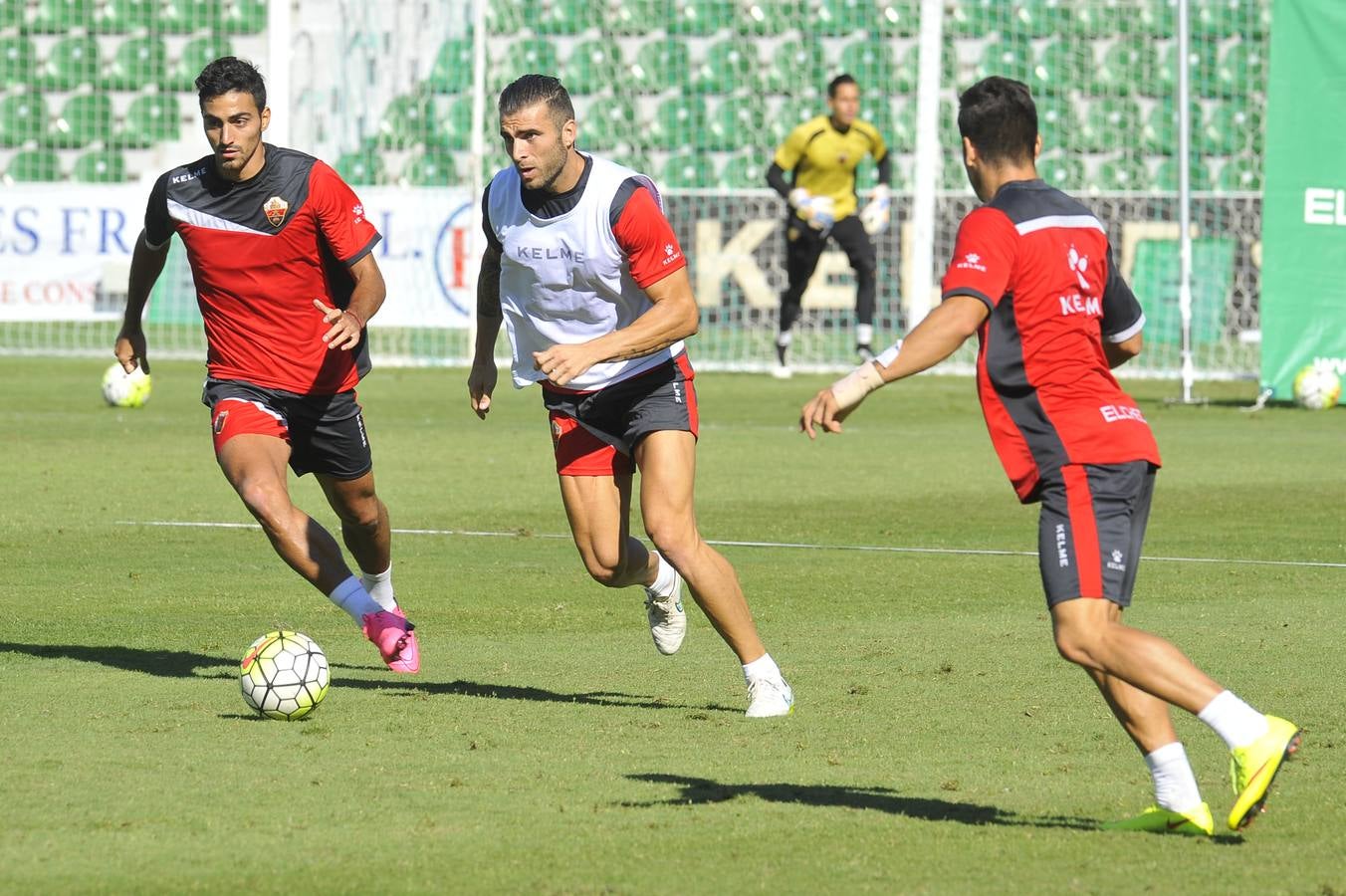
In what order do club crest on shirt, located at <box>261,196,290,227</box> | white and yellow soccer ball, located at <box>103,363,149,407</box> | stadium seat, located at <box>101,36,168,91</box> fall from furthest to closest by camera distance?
stadium seat, located at <box>101,36,168,91</box> → white and yellow soccer ball, located at <box>103,363,149,407</box> → club crest on shirt, located at <box>261,196,290,227</box>

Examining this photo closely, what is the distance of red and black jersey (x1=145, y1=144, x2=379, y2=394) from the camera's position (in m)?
7.10

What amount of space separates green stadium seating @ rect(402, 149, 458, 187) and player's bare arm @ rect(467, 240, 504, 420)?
66.7 feet

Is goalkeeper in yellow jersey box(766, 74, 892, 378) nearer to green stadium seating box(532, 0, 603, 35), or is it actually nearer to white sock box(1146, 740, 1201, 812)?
green stadium seating box(532, 0, 603, 35)

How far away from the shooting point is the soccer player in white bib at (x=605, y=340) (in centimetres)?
609

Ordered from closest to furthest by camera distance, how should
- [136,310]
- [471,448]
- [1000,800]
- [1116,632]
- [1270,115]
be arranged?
[1116,632] < [1000,800] < [136,310] < [471,448] < [1270,115]

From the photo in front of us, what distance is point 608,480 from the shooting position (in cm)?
657

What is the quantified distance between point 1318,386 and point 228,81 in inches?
516

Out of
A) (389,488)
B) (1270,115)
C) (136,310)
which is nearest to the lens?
(136,310)

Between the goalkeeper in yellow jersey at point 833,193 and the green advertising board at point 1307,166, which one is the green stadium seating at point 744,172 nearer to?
the goalkeeper in yellow jersey at point 833,193

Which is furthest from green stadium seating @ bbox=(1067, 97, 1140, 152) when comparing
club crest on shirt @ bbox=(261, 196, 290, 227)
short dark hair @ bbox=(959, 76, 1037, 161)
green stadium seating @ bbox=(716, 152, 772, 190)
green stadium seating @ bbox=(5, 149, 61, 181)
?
short dark hair @ bbox=(959, 76, 1037, 161)

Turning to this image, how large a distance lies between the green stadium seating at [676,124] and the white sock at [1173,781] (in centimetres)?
2448

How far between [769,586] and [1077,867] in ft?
14.8

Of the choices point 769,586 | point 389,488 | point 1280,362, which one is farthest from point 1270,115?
point 769,586

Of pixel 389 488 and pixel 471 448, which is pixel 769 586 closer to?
pixel 389 488
